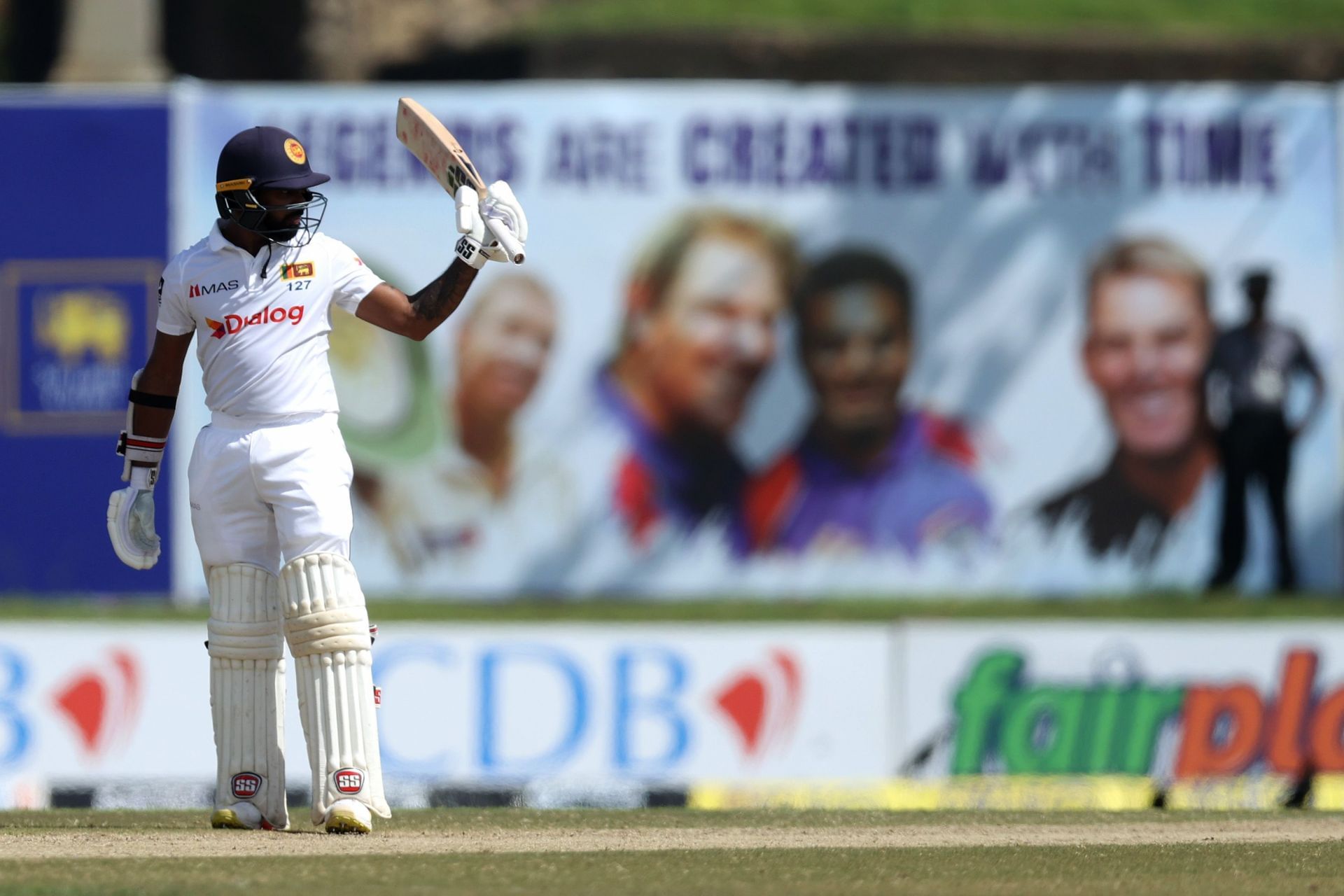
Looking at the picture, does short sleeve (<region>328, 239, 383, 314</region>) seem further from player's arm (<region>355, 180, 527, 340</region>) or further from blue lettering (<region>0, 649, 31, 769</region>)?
blue lettering (<region>0, 649, 31, 769</region>)

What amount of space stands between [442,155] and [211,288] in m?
0.82

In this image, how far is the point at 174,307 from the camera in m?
6.14

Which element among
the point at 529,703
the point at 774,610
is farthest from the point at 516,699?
the point at 774,610

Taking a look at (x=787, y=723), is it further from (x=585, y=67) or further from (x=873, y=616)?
(x=585, y=67)

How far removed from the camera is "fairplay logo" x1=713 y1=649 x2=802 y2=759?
1075 cm

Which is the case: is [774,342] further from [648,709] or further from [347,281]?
[347,281]

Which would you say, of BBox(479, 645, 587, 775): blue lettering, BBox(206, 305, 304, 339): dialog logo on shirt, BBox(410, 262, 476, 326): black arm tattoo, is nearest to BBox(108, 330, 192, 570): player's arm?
BBox(206, 305, 304, 339): dialog logo on shirt

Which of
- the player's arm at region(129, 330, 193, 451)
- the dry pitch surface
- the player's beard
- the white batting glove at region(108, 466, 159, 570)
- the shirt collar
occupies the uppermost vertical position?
the player's beard

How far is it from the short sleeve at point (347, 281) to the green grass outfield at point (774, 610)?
26.0 feet

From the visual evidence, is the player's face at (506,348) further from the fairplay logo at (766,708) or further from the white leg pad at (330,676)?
the white leg pad at (330,676)

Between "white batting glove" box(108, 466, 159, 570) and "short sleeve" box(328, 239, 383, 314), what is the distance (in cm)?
77

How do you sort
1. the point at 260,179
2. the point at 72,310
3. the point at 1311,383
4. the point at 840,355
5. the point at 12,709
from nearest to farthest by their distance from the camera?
1. the point at 260,179
2. the point at 12,709
3. the point at 72,310
4. the point at 1311,383
5. the point at 840,355

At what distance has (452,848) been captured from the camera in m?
5.84

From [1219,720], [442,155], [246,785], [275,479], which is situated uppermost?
[442,155]
